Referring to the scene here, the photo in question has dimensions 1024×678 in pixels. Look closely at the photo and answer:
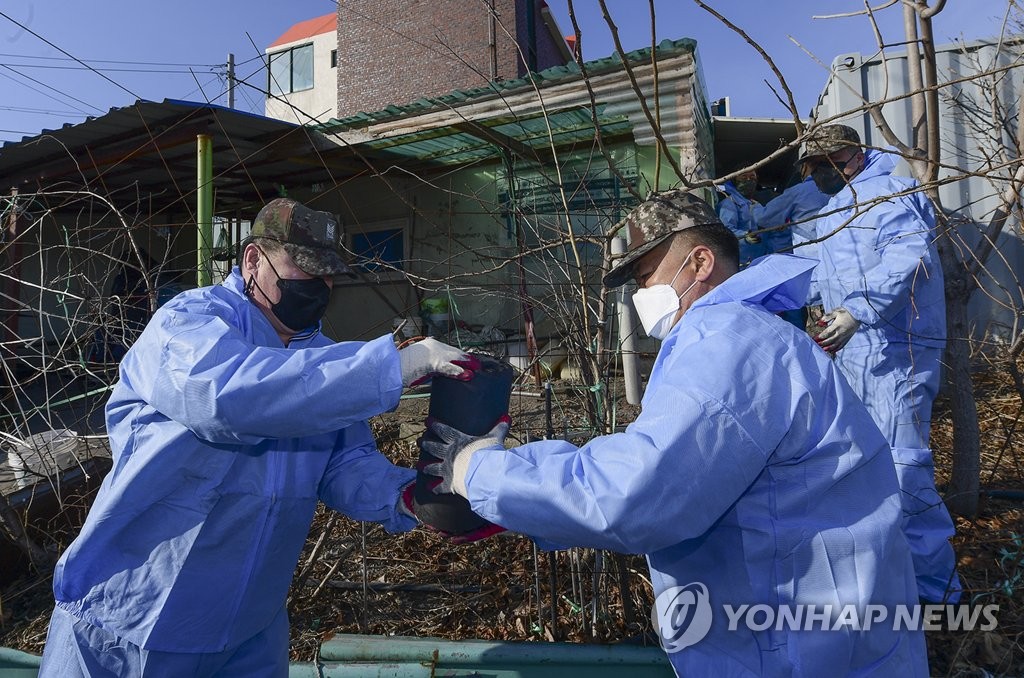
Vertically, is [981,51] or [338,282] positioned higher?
[981,51]

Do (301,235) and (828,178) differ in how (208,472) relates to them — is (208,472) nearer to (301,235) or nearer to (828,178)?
(301,235)

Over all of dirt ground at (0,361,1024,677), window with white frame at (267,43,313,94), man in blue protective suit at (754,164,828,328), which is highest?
window with white frame at (267,43,313,94)

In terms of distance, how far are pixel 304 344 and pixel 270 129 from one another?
569 cm

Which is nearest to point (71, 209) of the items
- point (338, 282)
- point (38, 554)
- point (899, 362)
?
point (338, 282)

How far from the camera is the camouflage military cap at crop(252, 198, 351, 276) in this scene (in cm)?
213

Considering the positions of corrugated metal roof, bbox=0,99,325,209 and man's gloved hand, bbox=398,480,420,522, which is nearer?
man's gloved hand, bbox=398,480,420,522

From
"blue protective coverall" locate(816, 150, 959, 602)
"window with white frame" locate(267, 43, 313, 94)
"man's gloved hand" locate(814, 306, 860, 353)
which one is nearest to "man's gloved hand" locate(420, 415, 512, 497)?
"man's gloved hand" locate(814, 306, 860, 353)

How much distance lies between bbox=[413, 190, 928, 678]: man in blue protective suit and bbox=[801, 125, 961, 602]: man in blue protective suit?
1.95m

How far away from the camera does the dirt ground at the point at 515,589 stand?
2.91m

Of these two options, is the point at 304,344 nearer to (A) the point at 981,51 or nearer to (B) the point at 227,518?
(B) the point at 227,518

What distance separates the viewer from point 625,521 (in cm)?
128

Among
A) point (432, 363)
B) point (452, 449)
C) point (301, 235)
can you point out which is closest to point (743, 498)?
point (452, 449)

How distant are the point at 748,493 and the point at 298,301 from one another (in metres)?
1.54

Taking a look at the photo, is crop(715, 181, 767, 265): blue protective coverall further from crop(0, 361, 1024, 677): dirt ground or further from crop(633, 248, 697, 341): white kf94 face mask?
crop(633, 248, 697, 341): white kf94 face mask
